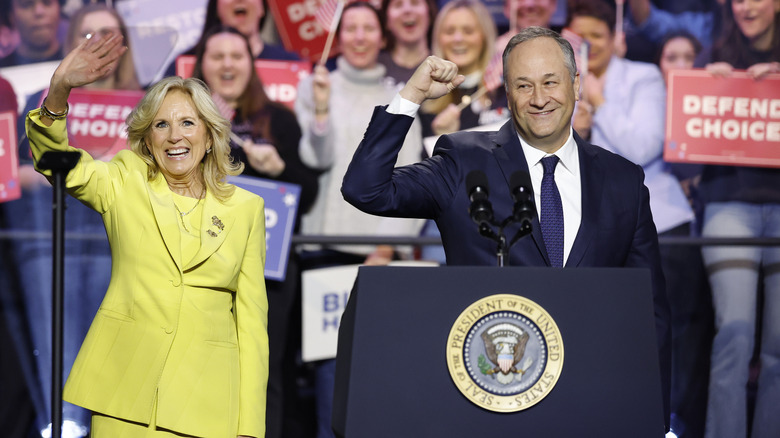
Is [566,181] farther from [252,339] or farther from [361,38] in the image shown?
[361,38]

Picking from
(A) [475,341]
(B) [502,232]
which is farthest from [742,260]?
(A) [475,341]

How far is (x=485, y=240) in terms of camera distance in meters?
2.17

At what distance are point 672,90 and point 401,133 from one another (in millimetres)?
2804

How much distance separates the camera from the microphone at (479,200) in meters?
1.74

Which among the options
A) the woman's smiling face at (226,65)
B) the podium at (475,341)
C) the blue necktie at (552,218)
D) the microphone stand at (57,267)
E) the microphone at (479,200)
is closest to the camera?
the podium at (475,341)

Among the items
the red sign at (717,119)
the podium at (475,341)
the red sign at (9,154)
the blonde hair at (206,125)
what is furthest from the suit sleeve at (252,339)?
the red sign at (717,119)

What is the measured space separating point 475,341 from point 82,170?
103cm

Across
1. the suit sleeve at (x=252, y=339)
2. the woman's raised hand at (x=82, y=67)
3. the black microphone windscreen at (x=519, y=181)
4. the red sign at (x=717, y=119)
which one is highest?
the red sign at (x=717, y=119)

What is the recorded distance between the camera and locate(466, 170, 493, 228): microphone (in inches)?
68.5

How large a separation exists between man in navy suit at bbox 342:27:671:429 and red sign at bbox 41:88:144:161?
2.51 m

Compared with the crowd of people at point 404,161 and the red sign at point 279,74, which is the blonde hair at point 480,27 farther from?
the red sign at point 279,74

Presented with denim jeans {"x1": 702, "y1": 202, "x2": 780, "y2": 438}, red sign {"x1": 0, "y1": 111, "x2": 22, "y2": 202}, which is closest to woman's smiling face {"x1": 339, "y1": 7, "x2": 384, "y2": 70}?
red sign {"x1": 0, "y1": 111, "x2": 22, "y2": 202}

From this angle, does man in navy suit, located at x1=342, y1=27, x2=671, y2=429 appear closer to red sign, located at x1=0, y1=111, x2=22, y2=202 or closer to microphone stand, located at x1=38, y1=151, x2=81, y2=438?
microphone stand, located at x1=38, y1=151, x2=81, y2=438

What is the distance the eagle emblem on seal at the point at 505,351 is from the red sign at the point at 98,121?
314 cm
